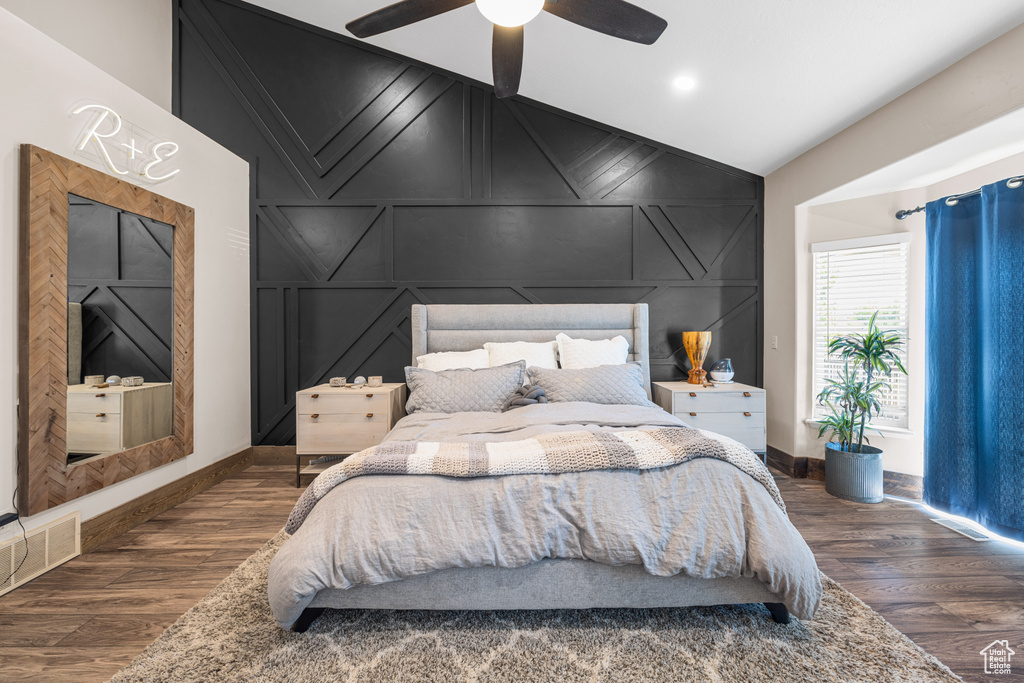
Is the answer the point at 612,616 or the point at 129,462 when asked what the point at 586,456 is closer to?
the point at 612,616

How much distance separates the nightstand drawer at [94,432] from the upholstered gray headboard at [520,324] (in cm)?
198

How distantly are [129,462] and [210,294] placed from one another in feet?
4.19

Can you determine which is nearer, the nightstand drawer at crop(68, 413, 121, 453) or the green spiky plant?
the nightstand drawer at crop(68, 413, 121, 453)

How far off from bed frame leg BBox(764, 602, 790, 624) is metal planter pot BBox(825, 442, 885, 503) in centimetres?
180

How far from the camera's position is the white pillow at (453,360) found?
3484mm

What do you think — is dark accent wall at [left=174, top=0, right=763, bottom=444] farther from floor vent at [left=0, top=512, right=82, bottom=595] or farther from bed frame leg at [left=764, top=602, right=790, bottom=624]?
bed frame leg at [left=764, top=602, right=790, bottom=624]

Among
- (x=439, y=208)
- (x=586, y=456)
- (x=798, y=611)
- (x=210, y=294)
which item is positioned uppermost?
(x=439, y=208)

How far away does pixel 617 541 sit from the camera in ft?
Answer: 5.36

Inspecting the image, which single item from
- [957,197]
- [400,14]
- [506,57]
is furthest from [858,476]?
[400,14]

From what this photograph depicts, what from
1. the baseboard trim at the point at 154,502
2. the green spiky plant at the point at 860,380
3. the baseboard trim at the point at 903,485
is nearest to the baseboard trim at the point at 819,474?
the baseboard trim at the point at 903,485

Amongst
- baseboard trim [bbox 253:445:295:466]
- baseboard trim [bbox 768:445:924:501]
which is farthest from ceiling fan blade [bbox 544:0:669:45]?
baseboard trim [bbox 253:445:295:466]

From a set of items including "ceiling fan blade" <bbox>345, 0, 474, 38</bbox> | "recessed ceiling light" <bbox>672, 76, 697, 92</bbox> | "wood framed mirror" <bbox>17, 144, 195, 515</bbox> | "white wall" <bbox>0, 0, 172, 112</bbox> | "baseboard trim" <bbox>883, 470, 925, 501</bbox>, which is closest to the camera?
"ceiling fan blade" <bbox>345, 0, 474, 38</bbox>

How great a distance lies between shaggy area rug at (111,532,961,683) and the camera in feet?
4.90

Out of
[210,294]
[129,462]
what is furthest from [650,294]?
[129,462]
